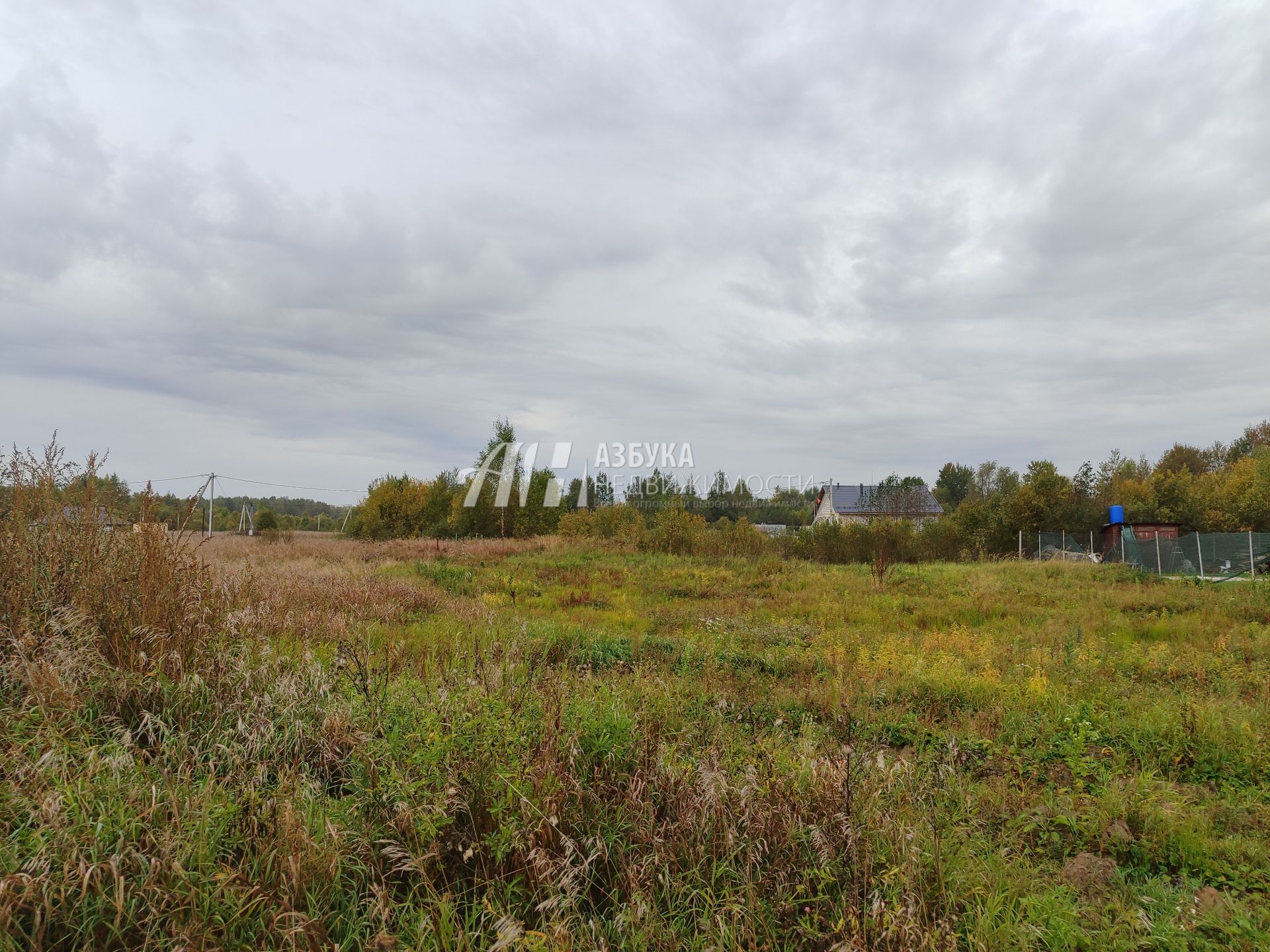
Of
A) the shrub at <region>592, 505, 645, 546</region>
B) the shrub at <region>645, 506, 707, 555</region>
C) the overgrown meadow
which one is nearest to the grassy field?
the overgrown meadow

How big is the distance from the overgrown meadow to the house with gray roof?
35.8 meters

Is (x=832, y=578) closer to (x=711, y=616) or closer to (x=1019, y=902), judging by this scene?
(x=711, y=616)

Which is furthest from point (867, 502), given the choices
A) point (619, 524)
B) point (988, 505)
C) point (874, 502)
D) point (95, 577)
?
point (95, 577)

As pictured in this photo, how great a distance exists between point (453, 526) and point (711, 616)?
26.0m

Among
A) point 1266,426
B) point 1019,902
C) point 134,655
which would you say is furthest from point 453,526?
point 1266,426

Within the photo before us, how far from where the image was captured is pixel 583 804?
120 inches

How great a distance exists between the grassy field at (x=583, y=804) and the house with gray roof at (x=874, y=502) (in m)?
35.8


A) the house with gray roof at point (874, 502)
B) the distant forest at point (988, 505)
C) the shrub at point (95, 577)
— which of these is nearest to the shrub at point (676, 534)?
the distant forest at point (988, 505)

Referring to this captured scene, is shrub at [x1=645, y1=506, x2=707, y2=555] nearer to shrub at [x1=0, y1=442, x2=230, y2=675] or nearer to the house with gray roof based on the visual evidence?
the house with gray roof

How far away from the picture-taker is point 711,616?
10.9 metres

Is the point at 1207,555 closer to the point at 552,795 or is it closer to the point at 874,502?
the point at 552,795

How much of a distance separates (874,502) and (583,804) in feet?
203

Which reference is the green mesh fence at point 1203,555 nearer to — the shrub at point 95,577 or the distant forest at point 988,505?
the distant forest at point 988,505

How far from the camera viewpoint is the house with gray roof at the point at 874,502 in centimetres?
5050
